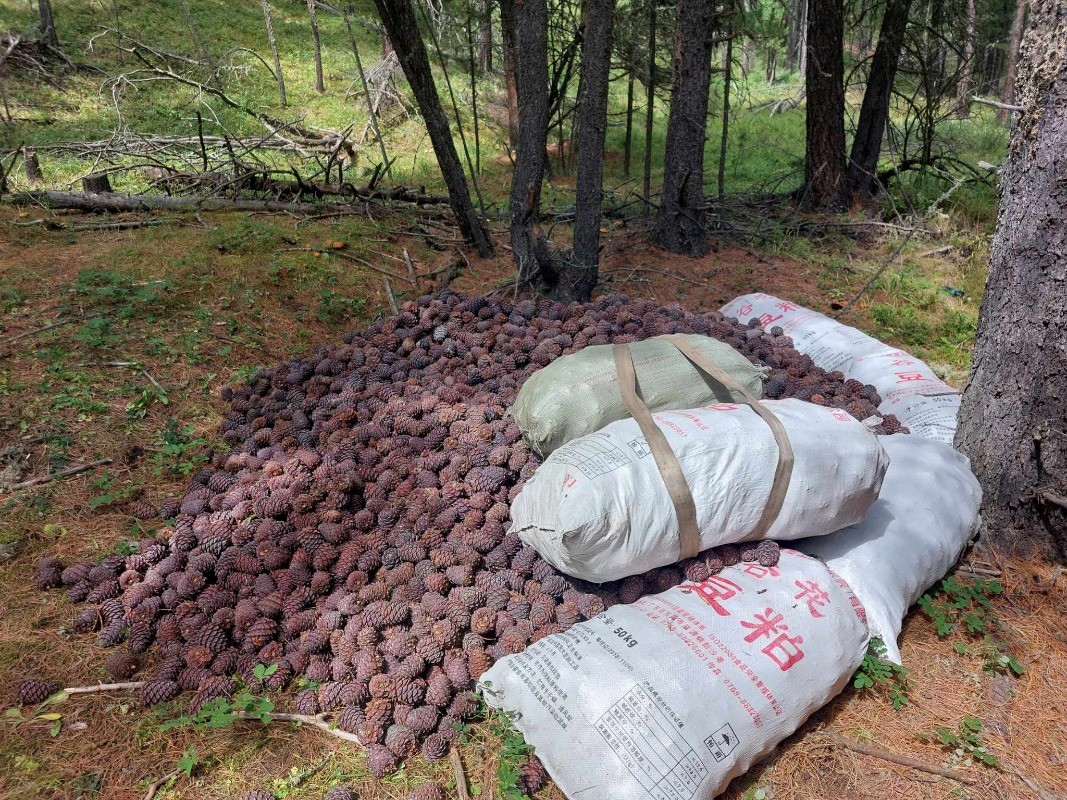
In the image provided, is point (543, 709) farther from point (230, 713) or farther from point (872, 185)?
point (872, 185)

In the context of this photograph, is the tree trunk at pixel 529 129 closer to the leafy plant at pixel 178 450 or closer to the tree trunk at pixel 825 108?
the leafy plant at pixel 178 450

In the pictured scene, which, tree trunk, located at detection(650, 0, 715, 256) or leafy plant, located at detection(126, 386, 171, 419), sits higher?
tree trunk, located at detection(650, 0, 715, 256)

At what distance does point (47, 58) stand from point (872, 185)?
51.9ft

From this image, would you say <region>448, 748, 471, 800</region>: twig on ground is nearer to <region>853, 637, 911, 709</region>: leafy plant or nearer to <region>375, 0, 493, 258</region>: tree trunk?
<region>853, 637, 911, 709</region>: leafy plant

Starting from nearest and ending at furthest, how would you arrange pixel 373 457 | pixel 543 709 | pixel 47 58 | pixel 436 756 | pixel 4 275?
pixel 543 709, pixel 436 756, pixel 373 457, pixel 4 275, pixel 47 58

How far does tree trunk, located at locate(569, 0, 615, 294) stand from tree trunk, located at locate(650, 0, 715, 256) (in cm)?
155

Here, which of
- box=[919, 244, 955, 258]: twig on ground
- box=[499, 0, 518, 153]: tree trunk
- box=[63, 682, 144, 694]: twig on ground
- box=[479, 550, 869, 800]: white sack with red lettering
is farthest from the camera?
box=[499, 0, 518, 153]: tree trunk

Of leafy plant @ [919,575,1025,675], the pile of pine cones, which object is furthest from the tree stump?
leafy plant @ [919,575,1025,675]

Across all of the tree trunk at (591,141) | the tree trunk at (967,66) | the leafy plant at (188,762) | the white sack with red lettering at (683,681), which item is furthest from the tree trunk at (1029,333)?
the leafy plant at (188,762)

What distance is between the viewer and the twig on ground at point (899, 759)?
1.86m

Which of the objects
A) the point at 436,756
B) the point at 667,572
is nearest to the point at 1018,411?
the point at 667,572

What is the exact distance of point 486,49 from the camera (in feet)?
52.0

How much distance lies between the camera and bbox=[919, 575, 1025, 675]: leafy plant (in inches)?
87.0

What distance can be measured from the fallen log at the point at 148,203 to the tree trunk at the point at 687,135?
3.16 meters
